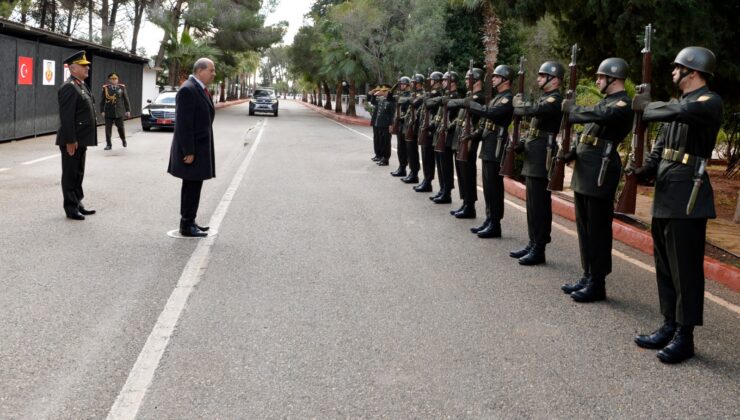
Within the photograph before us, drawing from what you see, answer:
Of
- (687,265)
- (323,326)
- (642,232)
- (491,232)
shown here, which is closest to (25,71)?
(491,232)

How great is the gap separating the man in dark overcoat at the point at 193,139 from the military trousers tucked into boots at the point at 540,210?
3249 millimetres

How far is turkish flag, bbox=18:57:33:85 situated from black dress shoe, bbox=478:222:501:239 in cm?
1628

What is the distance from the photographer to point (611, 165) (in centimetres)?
579

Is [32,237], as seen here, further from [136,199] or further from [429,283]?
[429,283]

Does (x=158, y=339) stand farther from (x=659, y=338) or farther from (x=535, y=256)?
(x=535, y=256)

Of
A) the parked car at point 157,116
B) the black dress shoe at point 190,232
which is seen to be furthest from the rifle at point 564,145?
the parked car at point 157,116

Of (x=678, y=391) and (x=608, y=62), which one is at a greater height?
(x=608, y=62)

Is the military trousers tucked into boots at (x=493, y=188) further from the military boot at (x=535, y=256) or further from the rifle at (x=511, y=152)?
the military boot at (x=535, y=256)

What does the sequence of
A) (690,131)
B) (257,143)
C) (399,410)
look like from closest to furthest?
(399,410) → (690,131) → (257,143)

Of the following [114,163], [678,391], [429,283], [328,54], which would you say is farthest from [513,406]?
[328,54]

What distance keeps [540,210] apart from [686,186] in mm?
2437

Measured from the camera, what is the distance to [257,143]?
22.2m

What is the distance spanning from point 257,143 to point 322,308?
1722cm

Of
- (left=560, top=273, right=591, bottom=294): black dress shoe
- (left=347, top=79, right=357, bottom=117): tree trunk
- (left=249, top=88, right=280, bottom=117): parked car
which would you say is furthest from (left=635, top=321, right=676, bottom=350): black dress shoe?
(left=249, top=88, right=280, bottom=117): parked car
